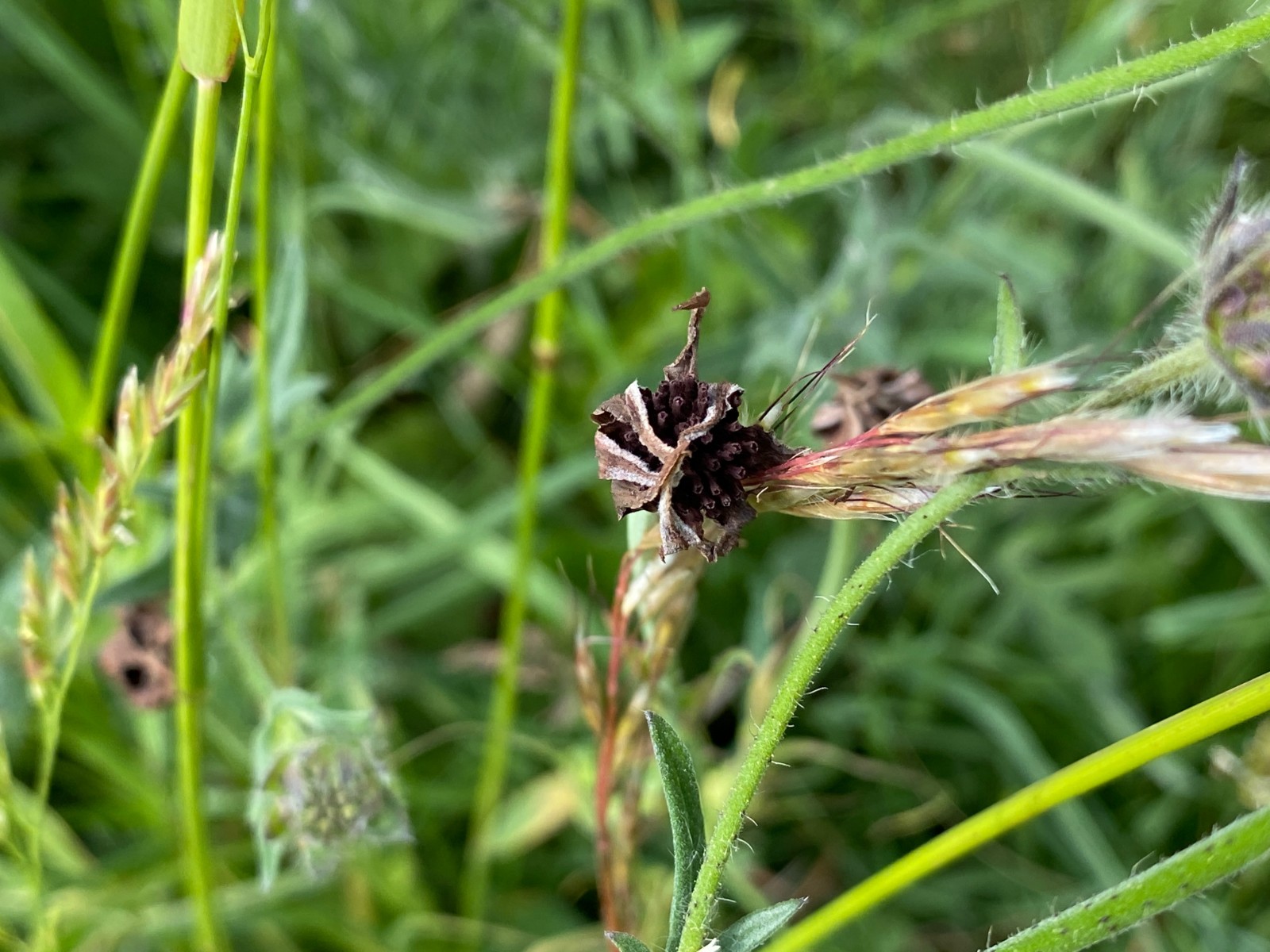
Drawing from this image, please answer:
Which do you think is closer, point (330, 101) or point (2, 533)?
point (2, 533)

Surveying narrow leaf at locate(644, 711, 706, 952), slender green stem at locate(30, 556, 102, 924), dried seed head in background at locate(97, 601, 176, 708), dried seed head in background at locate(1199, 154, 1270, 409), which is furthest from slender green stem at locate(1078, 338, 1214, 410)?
dried seed head in background at locate(97, 601, 176, 708)

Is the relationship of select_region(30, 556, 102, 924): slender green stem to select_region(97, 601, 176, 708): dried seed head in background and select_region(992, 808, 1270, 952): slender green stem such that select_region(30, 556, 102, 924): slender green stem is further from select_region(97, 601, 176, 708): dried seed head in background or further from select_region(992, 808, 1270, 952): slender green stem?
select_region(992, 808, 1270, 952): slender green stem

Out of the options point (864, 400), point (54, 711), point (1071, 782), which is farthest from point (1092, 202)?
point (54, 711)

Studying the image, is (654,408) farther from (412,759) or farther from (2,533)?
(2,533)

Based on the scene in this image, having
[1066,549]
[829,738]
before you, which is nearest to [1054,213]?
[1066,549]

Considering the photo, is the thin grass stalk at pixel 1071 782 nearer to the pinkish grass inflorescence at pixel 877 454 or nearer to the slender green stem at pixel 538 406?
the pinkish grass inflorescence at pixel 877 454

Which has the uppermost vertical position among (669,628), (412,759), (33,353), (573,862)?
(33,353)

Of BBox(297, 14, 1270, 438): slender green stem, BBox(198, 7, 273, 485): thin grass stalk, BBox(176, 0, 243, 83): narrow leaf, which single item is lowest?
BBox(297, 14, 1270, 438): slender green stem
